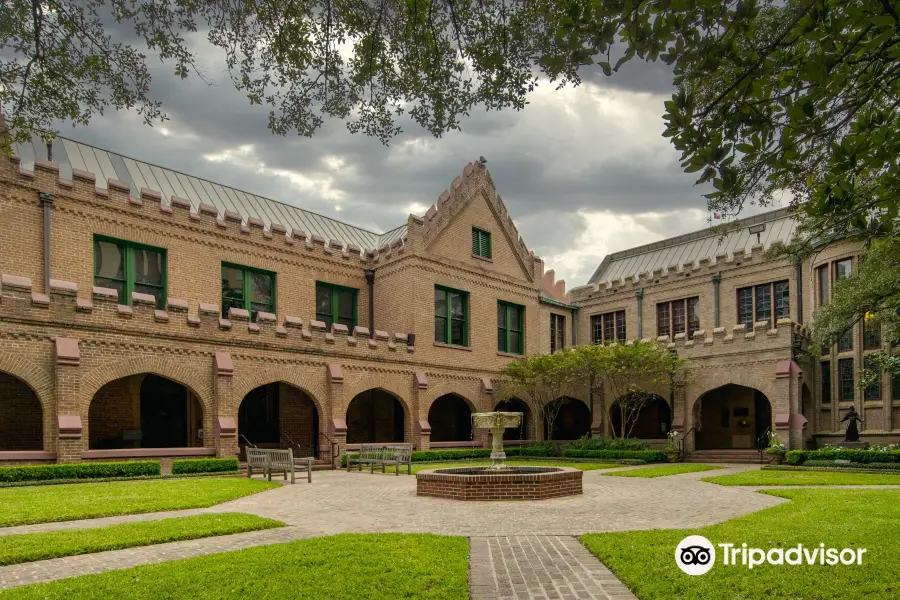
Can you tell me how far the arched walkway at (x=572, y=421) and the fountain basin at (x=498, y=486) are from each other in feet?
67.1

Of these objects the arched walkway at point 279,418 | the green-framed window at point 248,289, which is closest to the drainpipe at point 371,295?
the arched walkway at point 279,418

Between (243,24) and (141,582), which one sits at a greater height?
(243,24)

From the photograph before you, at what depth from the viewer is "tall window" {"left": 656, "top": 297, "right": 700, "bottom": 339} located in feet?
107

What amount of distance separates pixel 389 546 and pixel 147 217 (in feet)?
57.5

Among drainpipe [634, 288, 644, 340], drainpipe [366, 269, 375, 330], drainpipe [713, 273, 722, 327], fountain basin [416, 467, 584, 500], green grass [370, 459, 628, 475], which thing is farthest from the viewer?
drainpipe [634, 288, 644, 340]

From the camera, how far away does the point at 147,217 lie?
873 inches

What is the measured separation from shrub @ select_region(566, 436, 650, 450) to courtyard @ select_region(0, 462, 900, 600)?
1206 cm

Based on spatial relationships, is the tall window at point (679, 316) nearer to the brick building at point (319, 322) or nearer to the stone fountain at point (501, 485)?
the brick building at point (319, 322)

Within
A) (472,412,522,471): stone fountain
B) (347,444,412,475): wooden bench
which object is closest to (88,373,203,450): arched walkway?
(347,444,412,475): wooden bench

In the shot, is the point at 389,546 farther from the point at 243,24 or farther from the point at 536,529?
the point at 243,24

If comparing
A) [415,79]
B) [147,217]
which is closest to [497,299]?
[147,217]

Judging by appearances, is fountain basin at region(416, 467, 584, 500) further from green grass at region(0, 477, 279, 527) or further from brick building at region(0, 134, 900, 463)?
brick building at region(0, 134, 900, 463)

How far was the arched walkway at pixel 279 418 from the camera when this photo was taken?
26.0m

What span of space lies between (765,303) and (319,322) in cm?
1956
